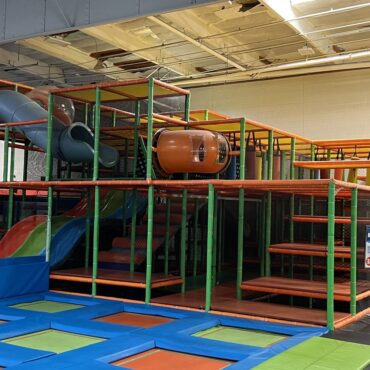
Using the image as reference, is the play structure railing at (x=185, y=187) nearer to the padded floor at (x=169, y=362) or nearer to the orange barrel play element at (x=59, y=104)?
the orange barrel play element at (x=59, y=104)

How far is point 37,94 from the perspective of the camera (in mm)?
8719

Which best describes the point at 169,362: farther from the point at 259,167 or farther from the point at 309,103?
the point at 309,103

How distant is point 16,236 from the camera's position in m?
7.71

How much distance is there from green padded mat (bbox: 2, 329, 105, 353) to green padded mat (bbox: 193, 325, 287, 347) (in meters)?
0.99

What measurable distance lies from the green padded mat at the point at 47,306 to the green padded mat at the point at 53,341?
36.3 inches

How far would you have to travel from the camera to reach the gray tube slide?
Answer: 22.9 feet

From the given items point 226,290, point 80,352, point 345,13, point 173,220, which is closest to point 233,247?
point 173,220

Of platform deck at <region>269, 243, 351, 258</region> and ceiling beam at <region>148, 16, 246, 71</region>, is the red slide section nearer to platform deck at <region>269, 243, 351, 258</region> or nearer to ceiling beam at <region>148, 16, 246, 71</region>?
platform deck at <region>269, 243, 351, 258</region>

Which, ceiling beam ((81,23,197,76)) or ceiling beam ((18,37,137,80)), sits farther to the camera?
ceiling beam ((18,37,137,80))

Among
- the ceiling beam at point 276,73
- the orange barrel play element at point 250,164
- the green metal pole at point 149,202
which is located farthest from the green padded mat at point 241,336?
the ceiling beam at point 276,73

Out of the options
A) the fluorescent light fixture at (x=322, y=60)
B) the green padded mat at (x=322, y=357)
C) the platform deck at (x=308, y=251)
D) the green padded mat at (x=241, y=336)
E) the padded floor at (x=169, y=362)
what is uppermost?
the fluorescent light fixture at (x=322, y=60)

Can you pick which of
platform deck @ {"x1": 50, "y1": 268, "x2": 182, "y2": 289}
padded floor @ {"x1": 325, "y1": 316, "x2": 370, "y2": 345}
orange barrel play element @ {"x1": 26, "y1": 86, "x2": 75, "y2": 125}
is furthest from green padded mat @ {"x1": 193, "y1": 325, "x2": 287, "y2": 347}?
orange barrel play element @ {"x1": 26, "y1": 86, "x2": 75, "y2": 125}

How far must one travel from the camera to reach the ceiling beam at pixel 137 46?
9.76 m

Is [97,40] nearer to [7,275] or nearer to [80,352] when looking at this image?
[7,275]
